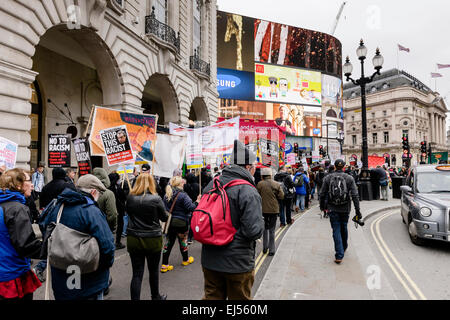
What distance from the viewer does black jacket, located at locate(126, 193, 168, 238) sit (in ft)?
12.4

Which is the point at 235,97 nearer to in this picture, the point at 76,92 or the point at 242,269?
the point at 76,92

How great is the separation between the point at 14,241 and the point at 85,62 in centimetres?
1366

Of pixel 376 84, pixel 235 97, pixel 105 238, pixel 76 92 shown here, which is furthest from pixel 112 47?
pixel 376 84

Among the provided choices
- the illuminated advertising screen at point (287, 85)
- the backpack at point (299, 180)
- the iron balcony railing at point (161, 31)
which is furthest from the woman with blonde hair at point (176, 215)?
the illuminated advertising screen at point (287, 85)

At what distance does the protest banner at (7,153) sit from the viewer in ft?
18.1

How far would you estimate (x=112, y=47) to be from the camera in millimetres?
11555

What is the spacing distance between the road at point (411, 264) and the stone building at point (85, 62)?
9399 mm

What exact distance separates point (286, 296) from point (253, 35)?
46957mm

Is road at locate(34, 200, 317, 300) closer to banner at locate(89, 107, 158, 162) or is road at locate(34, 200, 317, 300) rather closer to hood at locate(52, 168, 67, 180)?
hood at locate(52, 168, 67, 180)

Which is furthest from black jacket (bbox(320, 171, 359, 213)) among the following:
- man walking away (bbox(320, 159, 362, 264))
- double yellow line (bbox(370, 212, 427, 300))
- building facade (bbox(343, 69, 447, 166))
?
building facade (bbox(343, 69, 447, 166))

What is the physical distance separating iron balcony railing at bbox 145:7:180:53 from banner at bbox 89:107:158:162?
773cm

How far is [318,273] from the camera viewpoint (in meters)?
4.73

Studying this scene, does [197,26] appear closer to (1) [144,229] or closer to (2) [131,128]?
(2) [131,128]

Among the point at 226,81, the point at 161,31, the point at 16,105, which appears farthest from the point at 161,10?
the point at 226,81
